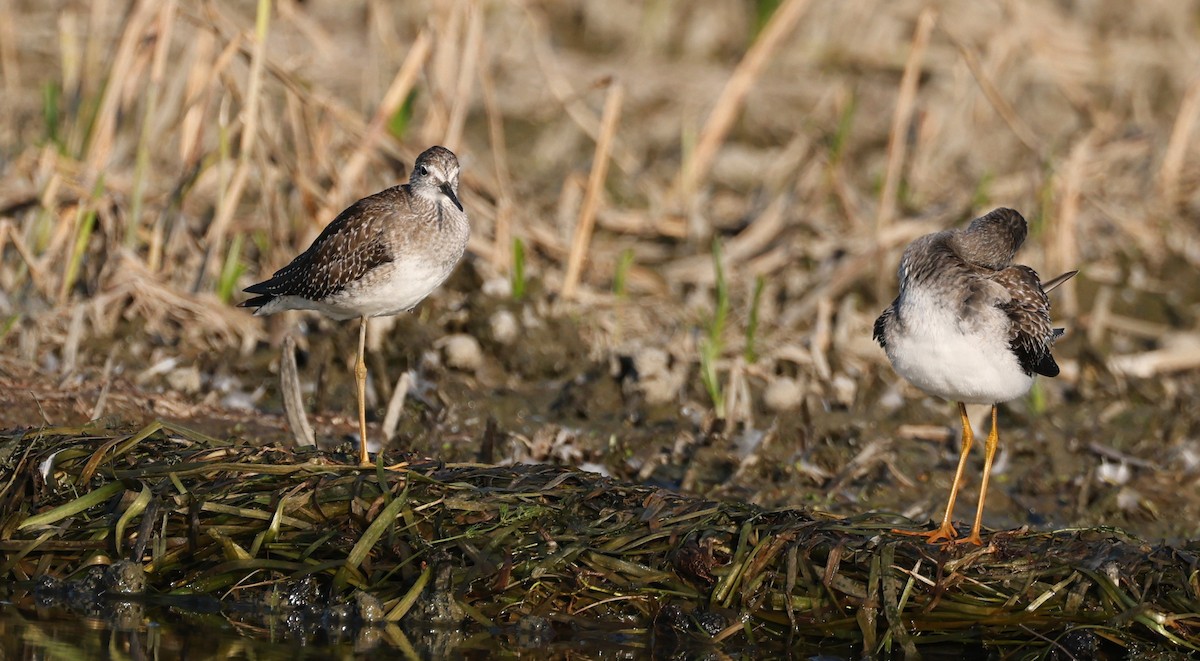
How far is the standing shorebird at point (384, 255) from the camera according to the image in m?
7.32

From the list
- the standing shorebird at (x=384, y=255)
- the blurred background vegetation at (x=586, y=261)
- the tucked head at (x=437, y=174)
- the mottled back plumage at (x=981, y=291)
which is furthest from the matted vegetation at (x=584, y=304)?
the tucked head at (x=437, y=174)

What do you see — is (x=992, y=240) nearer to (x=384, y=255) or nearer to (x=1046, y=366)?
(x=1046, y=366)

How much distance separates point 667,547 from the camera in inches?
256

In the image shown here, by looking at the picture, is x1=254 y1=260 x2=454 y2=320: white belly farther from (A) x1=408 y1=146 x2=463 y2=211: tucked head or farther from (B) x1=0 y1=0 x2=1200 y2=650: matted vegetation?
(B) x1=0 y1=0 x2=1200 y2=650: matted vegetation

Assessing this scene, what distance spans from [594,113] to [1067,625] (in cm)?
866

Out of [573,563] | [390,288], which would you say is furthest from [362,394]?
[573,563]

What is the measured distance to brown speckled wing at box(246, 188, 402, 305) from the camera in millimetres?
7367

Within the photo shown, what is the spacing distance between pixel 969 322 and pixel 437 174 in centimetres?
279

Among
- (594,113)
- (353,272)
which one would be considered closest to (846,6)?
(594,113)

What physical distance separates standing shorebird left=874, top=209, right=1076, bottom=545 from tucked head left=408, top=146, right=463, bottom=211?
2.28m

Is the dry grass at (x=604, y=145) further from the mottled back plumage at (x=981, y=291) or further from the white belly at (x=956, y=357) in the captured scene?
the white belly at (x=956, y=357)

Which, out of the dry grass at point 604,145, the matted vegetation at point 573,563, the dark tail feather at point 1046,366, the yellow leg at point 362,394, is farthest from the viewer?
the dry grass at point 604,145

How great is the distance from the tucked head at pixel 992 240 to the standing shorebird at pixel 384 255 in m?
2.44

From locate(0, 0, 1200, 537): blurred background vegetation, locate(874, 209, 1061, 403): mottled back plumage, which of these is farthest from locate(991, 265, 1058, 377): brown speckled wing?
locate(0, 0, 1200, 537): blurred background vegetation
